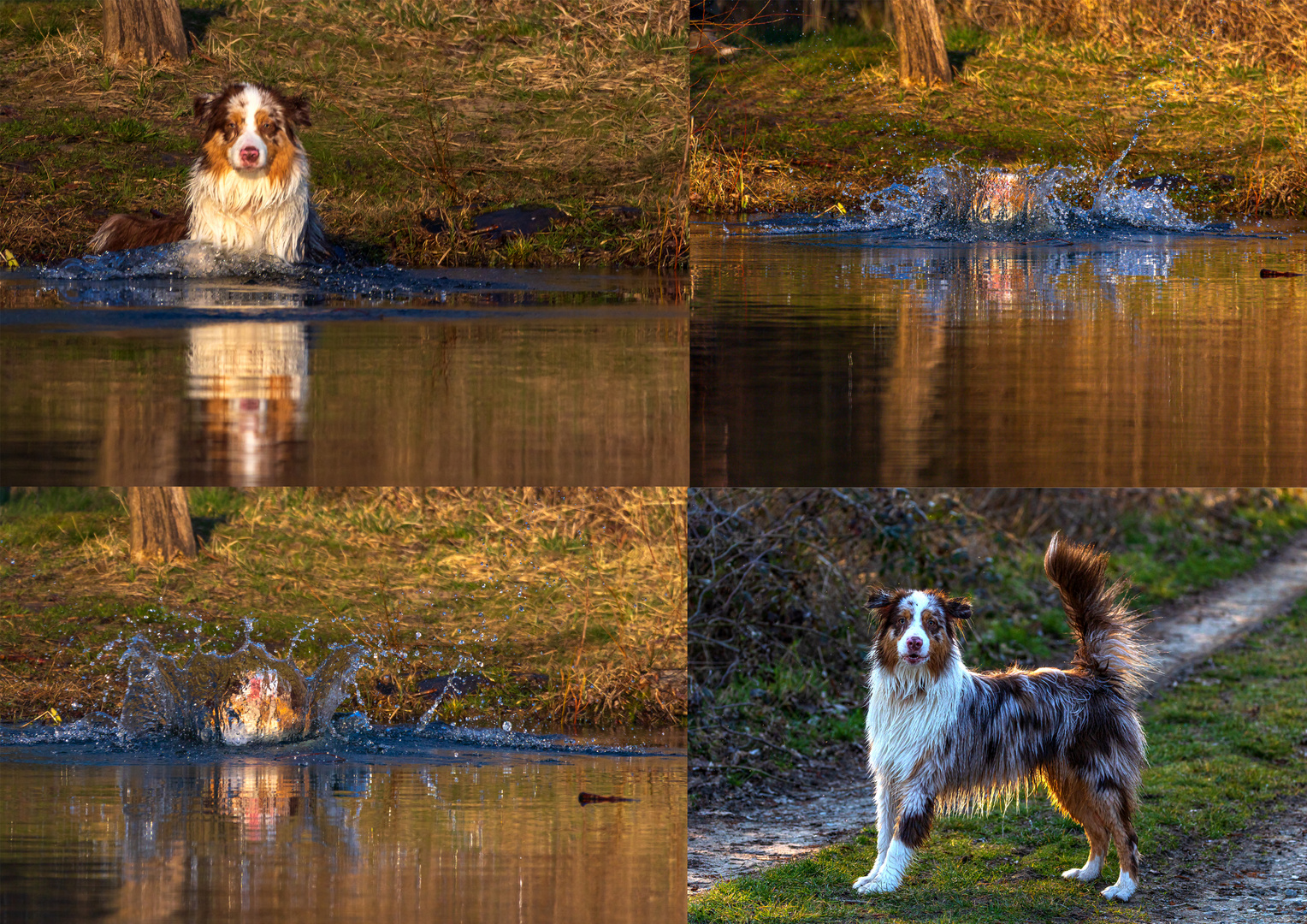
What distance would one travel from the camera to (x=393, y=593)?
9.12m

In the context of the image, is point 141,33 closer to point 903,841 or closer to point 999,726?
point 999,726

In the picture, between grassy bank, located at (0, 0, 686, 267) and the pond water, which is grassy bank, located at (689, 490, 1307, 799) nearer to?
the pond water

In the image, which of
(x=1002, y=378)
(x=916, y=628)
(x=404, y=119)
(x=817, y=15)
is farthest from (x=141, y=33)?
(x=916, y=628)

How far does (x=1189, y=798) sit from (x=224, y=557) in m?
5.89

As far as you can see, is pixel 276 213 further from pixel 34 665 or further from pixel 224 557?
pixel 34 665

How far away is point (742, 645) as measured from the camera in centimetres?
841

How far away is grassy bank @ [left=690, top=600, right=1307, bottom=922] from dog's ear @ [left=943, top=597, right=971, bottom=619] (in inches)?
43.6

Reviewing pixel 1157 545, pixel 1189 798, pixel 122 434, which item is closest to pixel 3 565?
pixel 122 434

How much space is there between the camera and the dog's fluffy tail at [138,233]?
907 centimetres

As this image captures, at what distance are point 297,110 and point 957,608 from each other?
509cm

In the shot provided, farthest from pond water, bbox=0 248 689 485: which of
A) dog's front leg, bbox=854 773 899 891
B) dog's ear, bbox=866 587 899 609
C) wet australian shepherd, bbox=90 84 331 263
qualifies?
dog's front leg, bbox=854 773 899 891

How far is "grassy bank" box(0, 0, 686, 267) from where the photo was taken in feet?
35.2

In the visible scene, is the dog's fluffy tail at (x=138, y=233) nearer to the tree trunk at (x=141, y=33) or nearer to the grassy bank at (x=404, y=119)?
the grassy bank at (x=404, y=119)

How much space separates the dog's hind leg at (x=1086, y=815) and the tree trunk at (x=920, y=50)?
1070 cm
